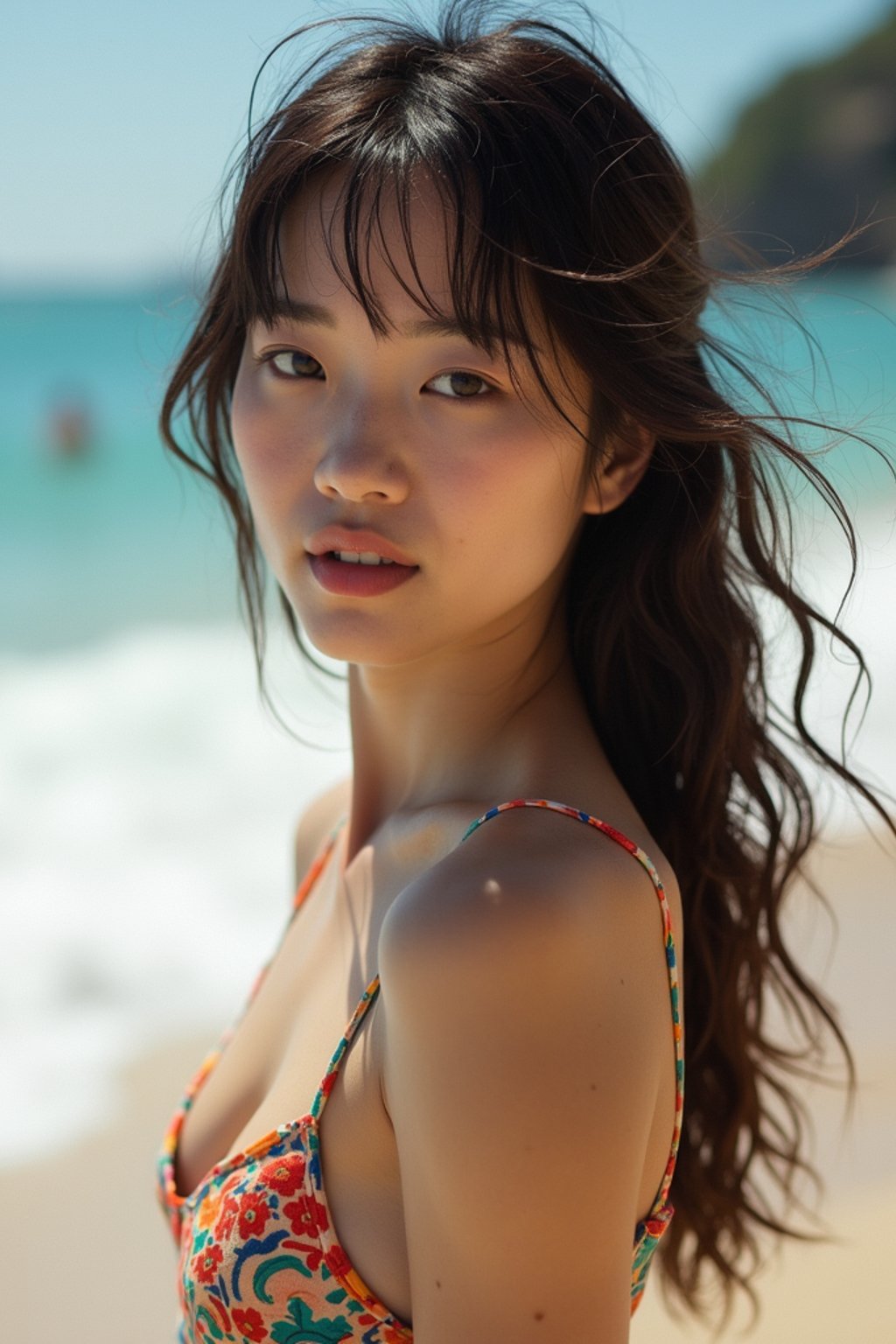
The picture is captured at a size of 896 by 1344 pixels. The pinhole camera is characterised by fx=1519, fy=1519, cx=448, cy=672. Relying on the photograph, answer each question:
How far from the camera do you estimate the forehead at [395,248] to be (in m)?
1.47

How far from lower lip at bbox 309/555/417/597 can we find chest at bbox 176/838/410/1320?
0.39 m

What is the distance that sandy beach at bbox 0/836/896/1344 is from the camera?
2.90m

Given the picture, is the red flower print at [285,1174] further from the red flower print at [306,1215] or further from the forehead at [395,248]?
the forehead at [395,248]

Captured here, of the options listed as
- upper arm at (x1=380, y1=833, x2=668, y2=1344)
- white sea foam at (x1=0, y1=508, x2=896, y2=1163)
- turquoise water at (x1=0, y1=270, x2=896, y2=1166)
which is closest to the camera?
Answer: upper arm at (x1=380, y1=833, x2=668, y2=1344)

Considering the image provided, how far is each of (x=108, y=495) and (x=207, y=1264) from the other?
1246cm

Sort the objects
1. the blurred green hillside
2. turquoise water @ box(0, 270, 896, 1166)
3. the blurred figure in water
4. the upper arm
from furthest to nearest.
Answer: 1. the blurred green hillside
2. the blurred figure in water
3. turquoise water @ box(0, 270, 896, 1166)
4. the upper arm

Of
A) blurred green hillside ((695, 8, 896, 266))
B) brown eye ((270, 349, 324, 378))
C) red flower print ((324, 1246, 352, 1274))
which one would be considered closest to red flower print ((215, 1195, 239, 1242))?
red flower print ((324, 1246, 352, 1274))

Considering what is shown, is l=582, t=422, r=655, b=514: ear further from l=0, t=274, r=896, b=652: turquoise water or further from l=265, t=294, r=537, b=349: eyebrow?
l=0, t=274, r=896, b=652: turquoise water

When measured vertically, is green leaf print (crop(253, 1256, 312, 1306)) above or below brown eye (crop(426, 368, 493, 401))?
below

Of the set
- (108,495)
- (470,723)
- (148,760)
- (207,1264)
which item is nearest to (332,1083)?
(207,1264)

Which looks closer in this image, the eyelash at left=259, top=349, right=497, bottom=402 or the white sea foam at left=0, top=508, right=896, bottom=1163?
the eyelash at left=259, top=349, right=497, bottom=402

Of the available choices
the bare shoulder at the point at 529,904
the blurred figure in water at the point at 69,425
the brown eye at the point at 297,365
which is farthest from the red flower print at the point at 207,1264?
the blurred figure in water at the point at 69,425

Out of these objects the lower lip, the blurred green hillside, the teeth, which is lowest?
the lower lip

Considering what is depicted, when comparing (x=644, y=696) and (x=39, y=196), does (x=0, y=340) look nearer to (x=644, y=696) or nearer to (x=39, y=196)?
(x=39, y=196)
